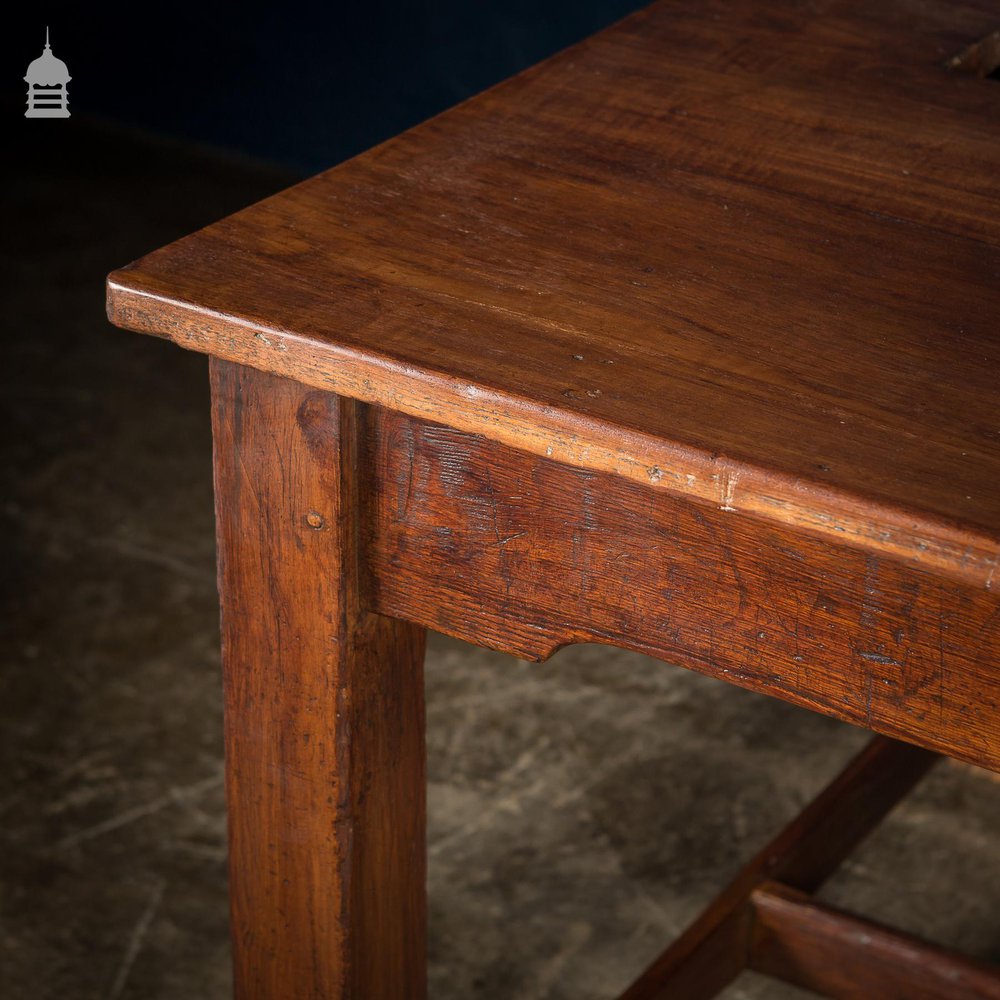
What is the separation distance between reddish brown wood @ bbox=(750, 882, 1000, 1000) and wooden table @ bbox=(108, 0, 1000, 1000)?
1.49ft

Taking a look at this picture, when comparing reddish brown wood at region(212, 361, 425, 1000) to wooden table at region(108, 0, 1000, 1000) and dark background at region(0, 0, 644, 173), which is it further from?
dark background at region(0, 0, 644, 173)

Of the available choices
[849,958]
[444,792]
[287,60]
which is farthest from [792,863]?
[287,60]

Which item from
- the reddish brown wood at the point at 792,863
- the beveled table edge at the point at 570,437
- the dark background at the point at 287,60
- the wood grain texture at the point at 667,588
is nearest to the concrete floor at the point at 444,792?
the reddish brown wood at the point at 792,863

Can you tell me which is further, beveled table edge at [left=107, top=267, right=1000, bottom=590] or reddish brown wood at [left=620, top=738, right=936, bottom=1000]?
reddish brown wood at [left=620, top=738, right=936, bottom=1000]

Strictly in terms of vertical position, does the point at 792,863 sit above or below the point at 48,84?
below

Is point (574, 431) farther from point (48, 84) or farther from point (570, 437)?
point (48, 84)

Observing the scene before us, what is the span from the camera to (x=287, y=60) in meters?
3.78

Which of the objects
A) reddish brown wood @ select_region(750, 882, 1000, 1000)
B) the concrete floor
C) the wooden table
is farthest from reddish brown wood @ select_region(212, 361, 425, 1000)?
the concrete floor

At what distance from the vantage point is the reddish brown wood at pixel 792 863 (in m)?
1.39

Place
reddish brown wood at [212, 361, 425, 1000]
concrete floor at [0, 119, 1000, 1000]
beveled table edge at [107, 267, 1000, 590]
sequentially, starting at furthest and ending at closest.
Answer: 1. concrete floor at [0, 119, 1000, 1000]
2. reddish brown wood at [212, 361, 425, 1000]
3. beveled table edge at [107, 267, 1000, 590]

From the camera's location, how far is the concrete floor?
170 cm

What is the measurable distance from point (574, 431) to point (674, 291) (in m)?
0.16

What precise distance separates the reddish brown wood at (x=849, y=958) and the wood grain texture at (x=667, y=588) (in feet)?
2.25

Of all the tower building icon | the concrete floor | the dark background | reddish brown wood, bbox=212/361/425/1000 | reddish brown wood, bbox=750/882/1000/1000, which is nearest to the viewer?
reddish brown wood, bbox=212/361/425/1000
